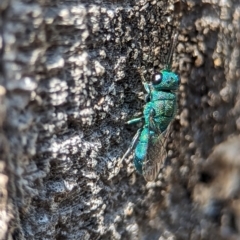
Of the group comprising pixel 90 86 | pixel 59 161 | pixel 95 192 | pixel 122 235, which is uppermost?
pixel 90 86

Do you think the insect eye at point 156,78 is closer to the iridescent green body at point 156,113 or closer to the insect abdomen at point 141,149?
the iridescent green body at point 156,113

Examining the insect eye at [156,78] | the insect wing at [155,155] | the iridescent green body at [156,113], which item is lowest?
the insect wing at [155,155]

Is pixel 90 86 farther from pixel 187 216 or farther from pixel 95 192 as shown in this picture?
pixel 187 216

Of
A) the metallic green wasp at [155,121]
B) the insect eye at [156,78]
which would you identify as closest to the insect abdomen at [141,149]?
the metallic green wasp at [155,121]

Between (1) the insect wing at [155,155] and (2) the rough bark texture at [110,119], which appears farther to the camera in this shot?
(1) the insect wing at [155,155]

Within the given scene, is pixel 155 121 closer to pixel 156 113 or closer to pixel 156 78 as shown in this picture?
pixel 156 113

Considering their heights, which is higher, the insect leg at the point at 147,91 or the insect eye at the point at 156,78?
the insect eye at the point at 156,78

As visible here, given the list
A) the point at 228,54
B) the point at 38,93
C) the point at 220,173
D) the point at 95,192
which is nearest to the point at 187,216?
the point at 220,173
